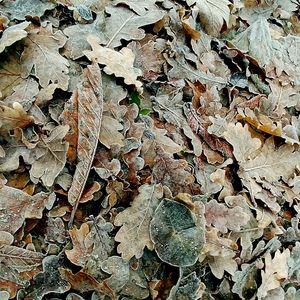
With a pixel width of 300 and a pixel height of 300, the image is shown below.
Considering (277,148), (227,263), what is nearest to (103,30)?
(277,148)

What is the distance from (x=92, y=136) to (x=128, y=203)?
0.18 m

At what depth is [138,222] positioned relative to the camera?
1338 millimetres

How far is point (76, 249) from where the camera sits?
1282mm

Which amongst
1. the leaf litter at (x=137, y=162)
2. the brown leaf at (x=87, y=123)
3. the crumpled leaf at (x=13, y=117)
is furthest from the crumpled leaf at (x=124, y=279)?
the crumpled leaf at (x=13, y=117)

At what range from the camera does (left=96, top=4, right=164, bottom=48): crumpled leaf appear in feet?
5.12

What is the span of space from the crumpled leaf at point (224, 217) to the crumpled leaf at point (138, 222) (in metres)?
0.13

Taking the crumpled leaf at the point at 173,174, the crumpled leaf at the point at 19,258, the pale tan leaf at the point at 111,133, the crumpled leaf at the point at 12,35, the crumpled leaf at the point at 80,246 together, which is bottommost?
the crumpled leaf at the point at 19,258

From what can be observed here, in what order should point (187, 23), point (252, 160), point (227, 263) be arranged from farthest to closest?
point (187, 23)
point (252, 160)
point (227, 263)

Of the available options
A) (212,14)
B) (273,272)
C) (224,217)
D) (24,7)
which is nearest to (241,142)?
(224,217)

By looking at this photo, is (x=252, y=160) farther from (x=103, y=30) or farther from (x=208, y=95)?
(x=103, y=30)

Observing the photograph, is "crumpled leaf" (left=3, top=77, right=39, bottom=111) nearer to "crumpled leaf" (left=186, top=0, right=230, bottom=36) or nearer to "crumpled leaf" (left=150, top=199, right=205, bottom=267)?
"crumpled leaf" (left=150, top=199, right=205, bottom=267)

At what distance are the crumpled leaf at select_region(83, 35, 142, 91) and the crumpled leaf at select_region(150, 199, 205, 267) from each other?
0.35 meters

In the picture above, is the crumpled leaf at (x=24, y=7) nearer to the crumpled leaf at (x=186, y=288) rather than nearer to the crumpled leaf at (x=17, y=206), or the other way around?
the crumpled leaf at (x=17, y=206)

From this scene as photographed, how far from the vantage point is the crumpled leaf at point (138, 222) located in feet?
4.30
